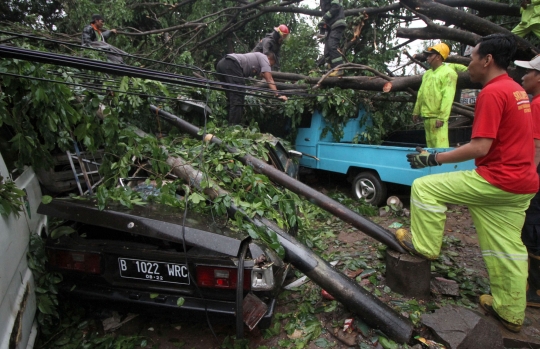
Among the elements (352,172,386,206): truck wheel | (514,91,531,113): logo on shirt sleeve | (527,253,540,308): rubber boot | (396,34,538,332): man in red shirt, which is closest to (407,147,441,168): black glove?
(396,34,538,332): man in red shirt

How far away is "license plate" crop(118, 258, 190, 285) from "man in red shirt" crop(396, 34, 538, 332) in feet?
5.90

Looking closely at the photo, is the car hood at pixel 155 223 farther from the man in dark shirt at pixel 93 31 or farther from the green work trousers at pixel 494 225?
the man in dark shirt at pixel 93 31

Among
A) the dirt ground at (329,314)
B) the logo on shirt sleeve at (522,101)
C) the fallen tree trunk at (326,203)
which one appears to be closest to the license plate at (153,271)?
the dirt ground at (329,314)

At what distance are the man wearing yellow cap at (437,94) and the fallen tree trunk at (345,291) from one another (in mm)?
3549

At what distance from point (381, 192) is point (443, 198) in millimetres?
2506

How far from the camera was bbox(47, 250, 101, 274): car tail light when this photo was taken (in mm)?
2109

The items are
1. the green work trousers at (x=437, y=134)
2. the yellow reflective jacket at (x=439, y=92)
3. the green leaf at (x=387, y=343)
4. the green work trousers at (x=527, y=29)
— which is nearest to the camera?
the green leaf at (x=387, y=343)

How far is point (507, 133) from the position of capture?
228cm

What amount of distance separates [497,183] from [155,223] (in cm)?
230

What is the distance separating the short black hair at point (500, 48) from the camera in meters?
2.28

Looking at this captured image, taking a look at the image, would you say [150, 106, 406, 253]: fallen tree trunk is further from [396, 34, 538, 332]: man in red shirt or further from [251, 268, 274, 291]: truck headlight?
[251, 268, 274, 291]: truck headlight

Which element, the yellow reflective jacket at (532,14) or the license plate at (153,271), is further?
the yellow reflective jacket at (532,14)

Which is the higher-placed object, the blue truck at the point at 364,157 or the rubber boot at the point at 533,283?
the blue truck at the point at 364,157

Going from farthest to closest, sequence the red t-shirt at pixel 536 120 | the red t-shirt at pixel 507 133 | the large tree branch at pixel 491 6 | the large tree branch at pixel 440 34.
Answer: the large tree branch at pixel 491 6, the large tree branch at pixel 440 34, the red t-shirt at pixel 536 120, the red t-shirt at pixel 507 133
